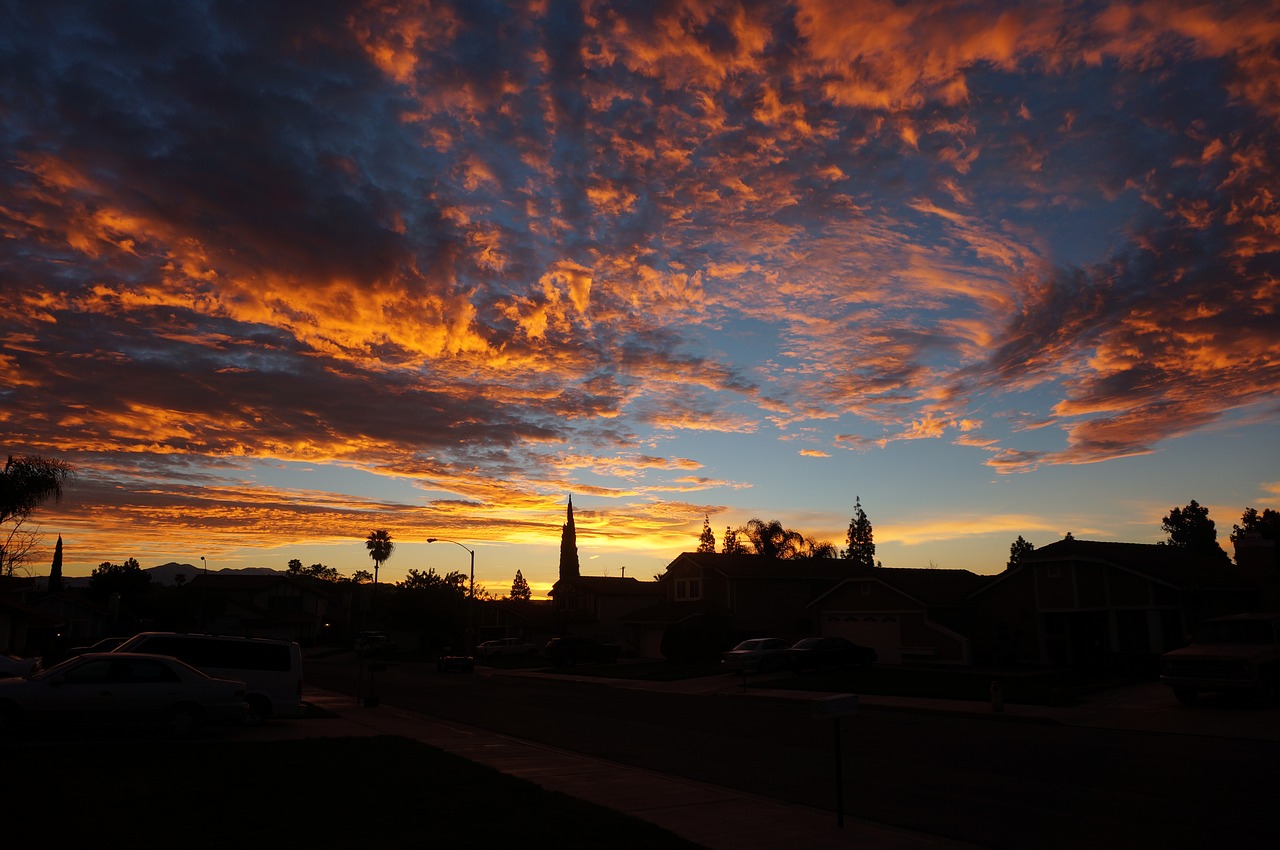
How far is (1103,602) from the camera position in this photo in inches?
1361

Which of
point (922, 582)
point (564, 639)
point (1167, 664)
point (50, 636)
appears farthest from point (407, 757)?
point (50, 636)

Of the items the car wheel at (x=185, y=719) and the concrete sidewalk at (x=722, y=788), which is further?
the car wheel at (x=185, y=719)

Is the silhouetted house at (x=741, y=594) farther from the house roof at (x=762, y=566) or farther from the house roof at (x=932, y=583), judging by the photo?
the house roof at (x=932, y=583)

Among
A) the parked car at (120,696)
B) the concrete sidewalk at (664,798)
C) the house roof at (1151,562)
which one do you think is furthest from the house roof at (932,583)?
the parked car at (120,696)

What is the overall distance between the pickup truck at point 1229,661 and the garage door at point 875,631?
712 inches

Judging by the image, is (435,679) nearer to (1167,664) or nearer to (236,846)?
(1167,664)

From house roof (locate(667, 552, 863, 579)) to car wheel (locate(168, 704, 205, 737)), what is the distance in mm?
40590

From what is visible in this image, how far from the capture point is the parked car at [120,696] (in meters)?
15.0

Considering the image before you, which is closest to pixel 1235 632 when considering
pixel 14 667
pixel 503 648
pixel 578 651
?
pixel 14 667

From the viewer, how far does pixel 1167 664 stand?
2227 cm

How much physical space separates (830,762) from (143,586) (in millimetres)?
93552

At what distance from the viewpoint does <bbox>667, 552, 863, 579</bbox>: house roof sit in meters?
55.3

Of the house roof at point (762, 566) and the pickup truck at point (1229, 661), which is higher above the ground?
the house roof at point (762, 566)

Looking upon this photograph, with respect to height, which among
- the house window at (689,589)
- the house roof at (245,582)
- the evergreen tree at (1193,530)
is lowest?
the house window at (689,589)
